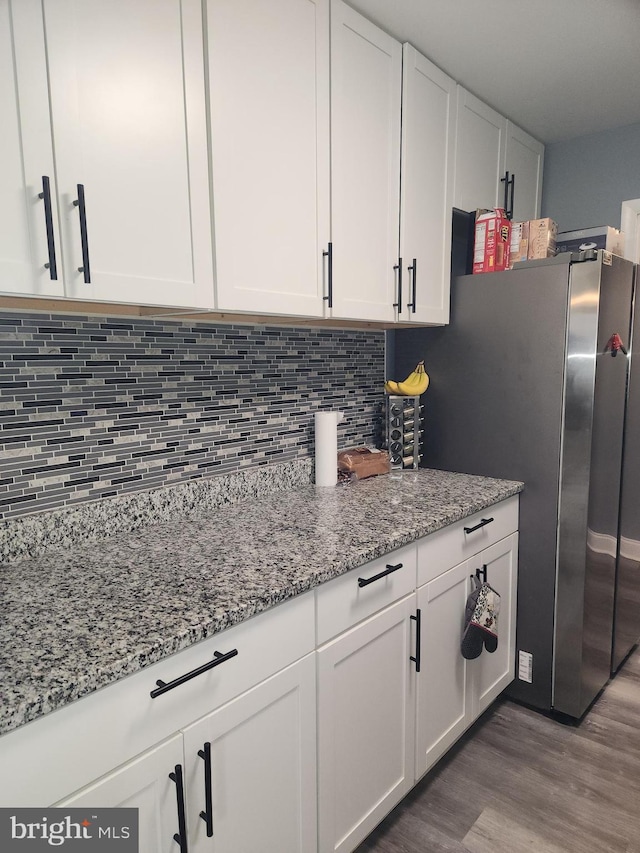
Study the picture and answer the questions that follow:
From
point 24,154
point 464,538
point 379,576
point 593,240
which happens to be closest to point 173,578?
point 379,576

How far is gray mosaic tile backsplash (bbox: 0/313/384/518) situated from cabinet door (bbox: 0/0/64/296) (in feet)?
1.01

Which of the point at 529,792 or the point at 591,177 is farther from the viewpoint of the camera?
the point at 591,177

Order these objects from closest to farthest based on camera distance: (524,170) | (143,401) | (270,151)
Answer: (270,151) → (143,401) → (524,170)

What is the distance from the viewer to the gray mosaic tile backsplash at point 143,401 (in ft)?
4.24

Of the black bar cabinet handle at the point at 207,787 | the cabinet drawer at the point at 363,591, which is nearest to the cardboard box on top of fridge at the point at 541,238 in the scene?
the cabinet drawer at the point at 363,591

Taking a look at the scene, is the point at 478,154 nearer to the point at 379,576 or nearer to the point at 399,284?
the point at 399,284

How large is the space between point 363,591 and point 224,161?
111 cm

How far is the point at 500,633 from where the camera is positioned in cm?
200

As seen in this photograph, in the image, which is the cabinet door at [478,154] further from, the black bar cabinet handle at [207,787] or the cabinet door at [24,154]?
the black bar cabinet handle at [207,787]

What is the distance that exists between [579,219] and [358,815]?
2699 millimetres

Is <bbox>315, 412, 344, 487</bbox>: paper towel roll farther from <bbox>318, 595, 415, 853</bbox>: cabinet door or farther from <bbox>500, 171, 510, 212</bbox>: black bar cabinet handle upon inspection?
<bbox>500, 171, 510, 212</bbox>: black bar cabinet handle

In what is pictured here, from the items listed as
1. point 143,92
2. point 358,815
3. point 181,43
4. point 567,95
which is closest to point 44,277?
point 143,92

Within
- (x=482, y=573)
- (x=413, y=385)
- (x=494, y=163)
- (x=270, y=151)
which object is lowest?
(x=482, y=573)

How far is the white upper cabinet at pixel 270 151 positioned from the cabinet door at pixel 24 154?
0.39m
